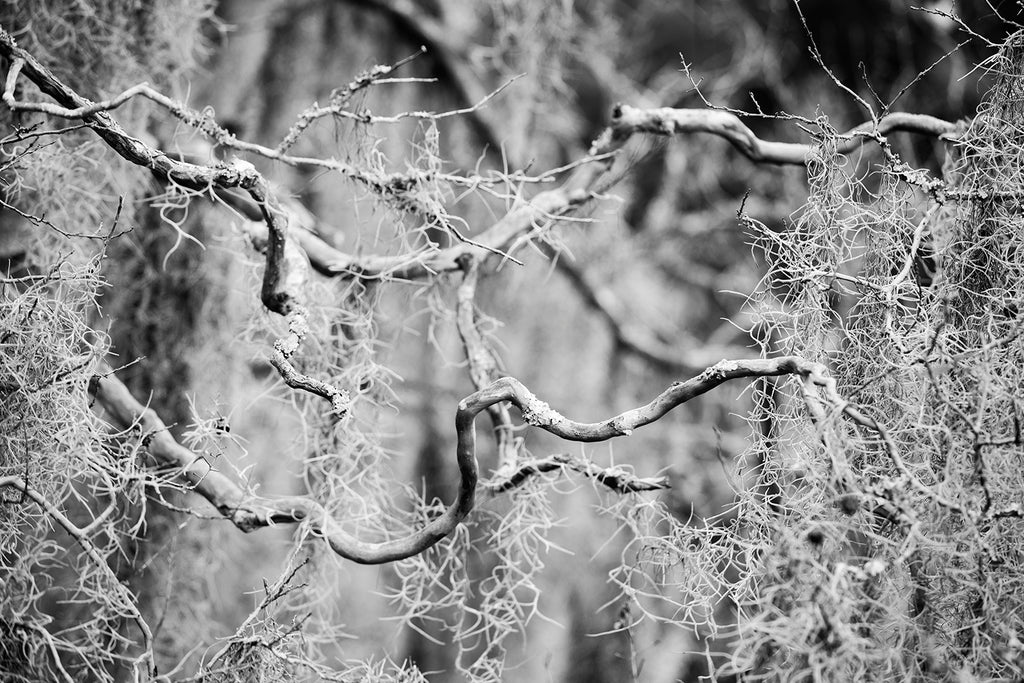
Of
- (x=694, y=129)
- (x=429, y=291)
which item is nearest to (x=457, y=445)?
(x=429, y=291)

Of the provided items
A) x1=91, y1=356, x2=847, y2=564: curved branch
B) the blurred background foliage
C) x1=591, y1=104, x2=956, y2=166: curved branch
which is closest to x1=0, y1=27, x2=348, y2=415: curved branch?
the blurred background foliage

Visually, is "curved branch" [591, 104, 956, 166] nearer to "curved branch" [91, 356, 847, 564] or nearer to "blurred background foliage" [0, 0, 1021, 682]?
"blurred background foliage" [0, 0, 1021, 682]

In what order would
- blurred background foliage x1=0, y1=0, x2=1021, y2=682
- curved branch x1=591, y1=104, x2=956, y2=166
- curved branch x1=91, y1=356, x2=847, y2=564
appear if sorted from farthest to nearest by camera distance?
A: curved branch x1=591, y1=104, x2=956, y2=166
blurred background foliage x1=0, y1=0, x2=1021, y2=682
curved branch x1=91, y1=356, x2=847, y2=564

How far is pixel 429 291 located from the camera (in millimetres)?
1812

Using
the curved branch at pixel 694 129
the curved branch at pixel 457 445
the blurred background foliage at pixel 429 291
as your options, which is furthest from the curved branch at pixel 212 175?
the curved branch at pixel 694 129

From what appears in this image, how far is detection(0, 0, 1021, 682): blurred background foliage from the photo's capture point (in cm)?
154

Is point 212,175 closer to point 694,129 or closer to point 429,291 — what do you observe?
point 429,291

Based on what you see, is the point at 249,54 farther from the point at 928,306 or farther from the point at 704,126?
the point at 928,306

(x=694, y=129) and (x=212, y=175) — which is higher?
(x=694, y=129)

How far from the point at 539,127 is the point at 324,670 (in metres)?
2.62

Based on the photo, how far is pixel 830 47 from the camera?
4.09 m

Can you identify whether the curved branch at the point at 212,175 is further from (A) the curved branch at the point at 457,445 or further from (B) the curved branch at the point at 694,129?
(B) the curved branch at the point at 694,129

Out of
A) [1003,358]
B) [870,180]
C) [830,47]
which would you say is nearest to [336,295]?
[1003,358]

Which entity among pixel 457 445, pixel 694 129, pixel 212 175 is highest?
pixel 694 129
